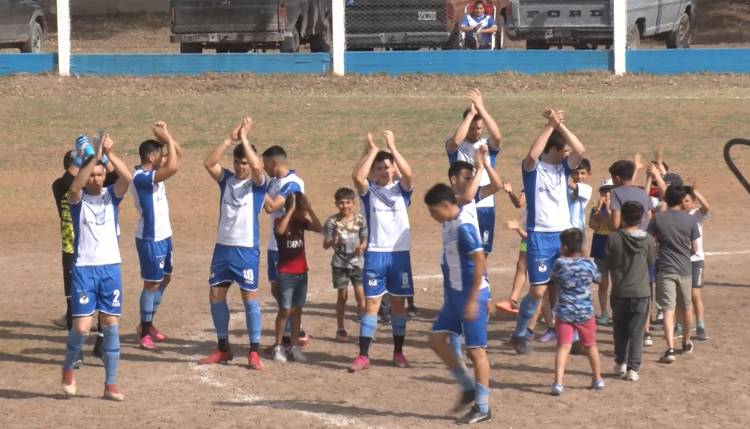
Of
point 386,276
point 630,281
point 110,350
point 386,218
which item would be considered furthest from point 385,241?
point 110,350

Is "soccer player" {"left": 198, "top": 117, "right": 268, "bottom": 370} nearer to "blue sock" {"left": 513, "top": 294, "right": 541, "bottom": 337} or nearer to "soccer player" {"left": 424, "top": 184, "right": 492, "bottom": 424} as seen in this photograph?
"soccer player" {"left": 424, "top": 184, "right": 492, "bottom": 424}

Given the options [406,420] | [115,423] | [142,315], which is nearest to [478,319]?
[406,420]

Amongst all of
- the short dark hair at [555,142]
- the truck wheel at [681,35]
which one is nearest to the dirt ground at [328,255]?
the short dark hair at [555,142]

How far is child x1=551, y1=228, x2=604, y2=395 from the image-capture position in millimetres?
11500

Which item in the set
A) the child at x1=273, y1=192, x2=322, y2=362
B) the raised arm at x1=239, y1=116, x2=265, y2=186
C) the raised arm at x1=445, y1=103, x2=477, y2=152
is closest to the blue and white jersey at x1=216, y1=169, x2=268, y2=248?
the raised arm at x1=239, y1=116, x2=265, y2=186

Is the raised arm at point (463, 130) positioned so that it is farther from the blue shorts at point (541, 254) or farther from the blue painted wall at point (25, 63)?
the blue painted wall at point (25, 63)

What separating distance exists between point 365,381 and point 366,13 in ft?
52.6

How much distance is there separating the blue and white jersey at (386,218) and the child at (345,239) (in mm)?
559

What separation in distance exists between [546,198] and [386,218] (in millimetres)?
1426

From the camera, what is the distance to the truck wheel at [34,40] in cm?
2983

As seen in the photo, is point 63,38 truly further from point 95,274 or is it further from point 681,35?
point 95,274

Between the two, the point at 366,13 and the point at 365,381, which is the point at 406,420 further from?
the point at 366,13

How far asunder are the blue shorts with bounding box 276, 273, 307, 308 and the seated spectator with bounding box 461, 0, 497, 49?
49.3ft

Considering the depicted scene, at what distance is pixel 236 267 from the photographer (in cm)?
1248
